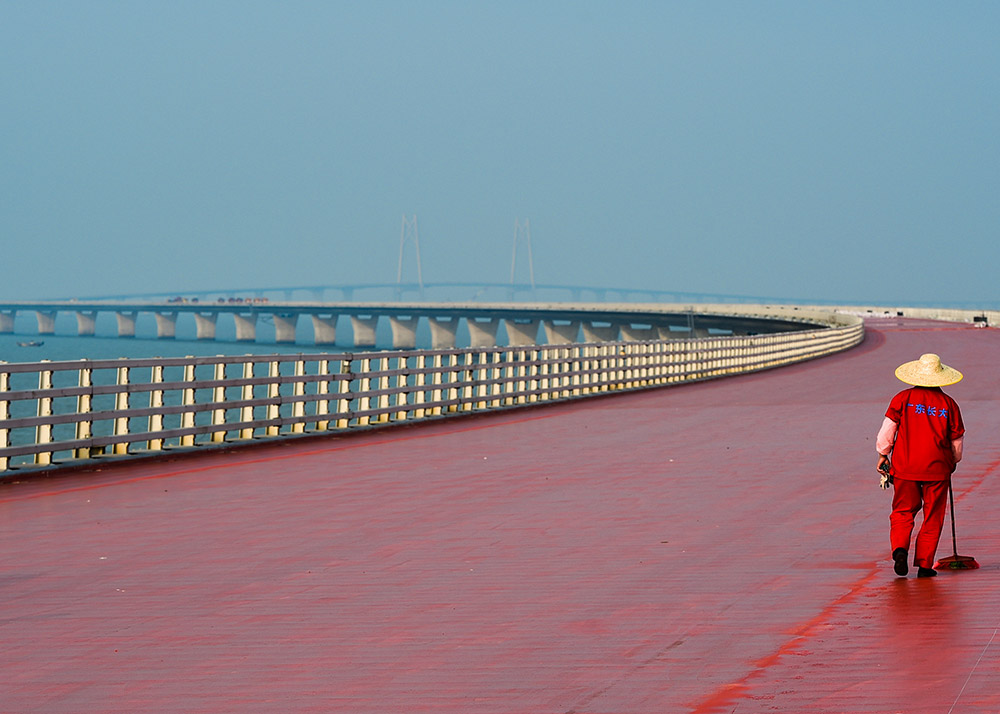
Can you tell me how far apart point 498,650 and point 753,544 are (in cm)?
430

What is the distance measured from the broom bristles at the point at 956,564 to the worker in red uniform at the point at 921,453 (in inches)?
10.6

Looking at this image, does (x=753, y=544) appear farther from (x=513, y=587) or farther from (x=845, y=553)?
(x=513, y=587)

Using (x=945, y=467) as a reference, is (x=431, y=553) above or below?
below

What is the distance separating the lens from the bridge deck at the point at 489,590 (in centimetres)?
728

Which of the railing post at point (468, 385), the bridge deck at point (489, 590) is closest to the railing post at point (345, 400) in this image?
the railing post at point (468, 385)

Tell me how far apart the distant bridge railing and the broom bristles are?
10545 millimetres

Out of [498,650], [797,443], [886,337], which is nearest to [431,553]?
[498,650]

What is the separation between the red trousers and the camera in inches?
404

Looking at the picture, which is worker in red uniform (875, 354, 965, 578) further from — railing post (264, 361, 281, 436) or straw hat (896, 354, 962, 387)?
railing post (264, 361, 281, 436)

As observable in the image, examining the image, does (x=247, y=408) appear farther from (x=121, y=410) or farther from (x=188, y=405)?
(x=121, y=410)

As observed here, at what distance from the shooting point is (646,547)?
11836 millimetres

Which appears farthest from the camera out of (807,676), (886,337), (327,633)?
(886,337)

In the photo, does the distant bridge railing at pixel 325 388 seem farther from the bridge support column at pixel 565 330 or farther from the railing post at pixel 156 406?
the bridge support column at pixel 565 330

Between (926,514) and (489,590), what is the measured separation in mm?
3046
